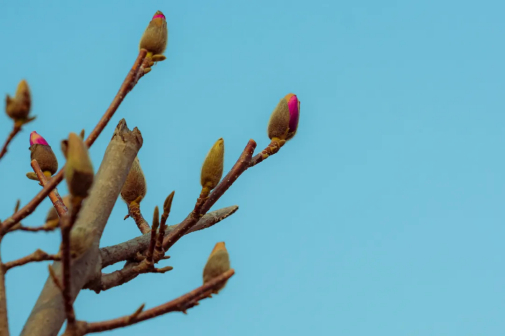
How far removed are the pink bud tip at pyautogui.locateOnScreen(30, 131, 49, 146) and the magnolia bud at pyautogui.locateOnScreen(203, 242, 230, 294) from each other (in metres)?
1.64

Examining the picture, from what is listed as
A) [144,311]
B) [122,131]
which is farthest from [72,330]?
[122,131]

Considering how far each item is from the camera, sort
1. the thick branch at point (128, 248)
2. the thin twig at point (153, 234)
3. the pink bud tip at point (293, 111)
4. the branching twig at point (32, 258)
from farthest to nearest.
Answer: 1. the pink bud tip at point (293, 111)
2. the thick branch at point (128, 248)
3. the thin twig at point (153, 234)
4. the branching twig at point (32, 258)

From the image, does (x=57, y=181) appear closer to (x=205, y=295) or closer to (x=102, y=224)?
(x=102, y=224)

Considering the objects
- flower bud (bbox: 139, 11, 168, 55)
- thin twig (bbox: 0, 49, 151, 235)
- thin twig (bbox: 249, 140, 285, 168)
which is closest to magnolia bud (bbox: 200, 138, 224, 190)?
thin twig (bbox: 249, 140, 285, 168)

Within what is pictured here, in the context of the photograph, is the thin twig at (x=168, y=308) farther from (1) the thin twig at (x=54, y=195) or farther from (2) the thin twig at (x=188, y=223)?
(1) the thin twig at (x=54, y=195)

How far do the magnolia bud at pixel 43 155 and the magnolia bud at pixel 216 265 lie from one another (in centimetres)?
156

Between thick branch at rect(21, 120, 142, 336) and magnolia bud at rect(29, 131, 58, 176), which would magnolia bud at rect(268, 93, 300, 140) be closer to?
thick branch at rect(21, 120, 142, 336)

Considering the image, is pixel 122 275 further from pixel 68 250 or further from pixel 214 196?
pixel 68 250

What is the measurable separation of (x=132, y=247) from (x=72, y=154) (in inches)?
52.5

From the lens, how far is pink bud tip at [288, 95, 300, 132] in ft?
10.4

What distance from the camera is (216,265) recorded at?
7.39ft

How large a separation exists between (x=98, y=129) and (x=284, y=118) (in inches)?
41.4

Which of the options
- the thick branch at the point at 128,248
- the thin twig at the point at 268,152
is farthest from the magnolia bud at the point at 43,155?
the thin twig at the point at 268,152

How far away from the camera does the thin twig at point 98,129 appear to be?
2.20 m
